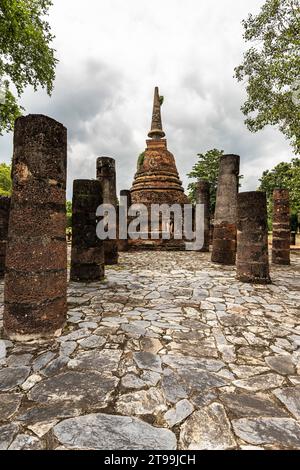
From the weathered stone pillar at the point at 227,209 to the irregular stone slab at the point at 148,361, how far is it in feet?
21.8

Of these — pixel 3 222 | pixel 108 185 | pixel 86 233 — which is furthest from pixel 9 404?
pixel 108 185

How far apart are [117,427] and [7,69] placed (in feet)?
42.6

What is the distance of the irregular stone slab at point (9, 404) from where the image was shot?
188 cm

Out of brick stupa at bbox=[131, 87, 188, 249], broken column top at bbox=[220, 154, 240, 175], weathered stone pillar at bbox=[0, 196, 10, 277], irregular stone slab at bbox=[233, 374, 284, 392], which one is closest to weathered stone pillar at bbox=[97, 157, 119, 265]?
weathered stone pillar at bbox=[0, 196, 10, 277]

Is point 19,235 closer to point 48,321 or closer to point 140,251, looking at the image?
point 48,321

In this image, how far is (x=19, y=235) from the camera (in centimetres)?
309

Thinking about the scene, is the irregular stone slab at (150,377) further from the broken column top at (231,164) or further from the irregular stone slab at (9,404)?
the broken column top at (231,164)

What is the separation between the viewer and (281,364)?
2.66 meters

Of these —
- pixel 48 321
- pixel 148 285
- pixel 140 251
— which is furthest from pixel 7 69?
pixel 48 321

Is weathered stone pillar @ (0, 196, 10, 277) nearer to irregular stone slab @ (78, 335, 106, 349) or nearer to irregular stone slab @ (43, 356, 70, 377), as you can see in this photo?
irregular stone slab @ (78, 335, 106, 349)

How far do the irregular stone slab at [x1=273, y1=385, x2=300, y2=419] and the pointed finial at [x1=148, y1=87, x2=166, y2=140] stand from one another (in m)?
18.2

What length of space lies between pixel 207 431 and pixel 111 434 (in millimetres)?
604

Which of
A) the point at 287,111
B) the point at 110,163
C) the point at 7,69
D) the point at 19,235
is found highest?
the point at 7,69
